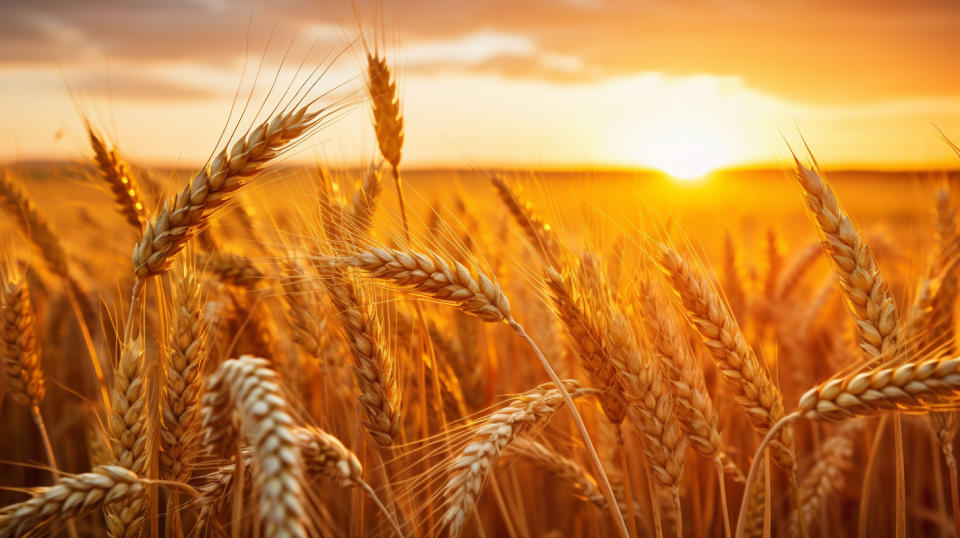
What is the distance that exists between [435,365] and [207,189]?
2.85 ft

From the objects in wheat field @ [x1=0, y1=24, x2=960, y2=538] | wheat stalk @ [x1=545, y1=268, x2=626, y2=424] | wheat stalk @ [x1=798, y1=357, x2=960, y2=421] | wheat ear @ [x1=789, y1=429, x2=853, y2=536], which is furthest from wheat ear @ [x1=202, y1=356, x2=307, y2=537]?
wheat ear @ [x1=789, y1=429, x2=853, y2=536]

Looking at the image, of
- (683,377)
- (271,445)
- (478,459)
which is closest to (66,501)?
(271,445)

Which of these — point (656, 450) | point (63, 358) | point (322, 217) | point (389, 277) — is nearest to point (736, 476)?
point (656, 450)

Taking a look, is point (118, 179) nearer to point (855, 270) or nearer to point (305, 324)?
point (305, 324)

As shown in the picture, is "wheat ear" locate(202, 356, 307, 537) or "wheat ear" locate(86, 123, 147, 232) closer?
"wheat ear" locate(202, 356, 307, 537)

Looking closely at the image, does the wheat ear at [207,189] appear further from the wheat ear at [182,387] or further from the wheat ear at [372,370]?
the wheat ear at [372,370]

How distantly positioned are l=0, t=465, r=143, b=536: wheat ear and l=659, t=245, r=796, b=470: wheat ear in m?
1.29

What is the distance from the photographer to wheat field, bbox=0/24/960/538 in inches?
50.4

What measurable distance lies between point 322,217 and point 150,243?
463 millimetres

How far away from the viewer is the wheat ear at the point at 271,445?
0.85 m

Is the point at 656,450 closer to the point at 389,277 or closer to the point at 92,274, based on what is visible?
the point at 389,277

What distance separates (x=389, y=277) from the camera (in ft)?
4.76

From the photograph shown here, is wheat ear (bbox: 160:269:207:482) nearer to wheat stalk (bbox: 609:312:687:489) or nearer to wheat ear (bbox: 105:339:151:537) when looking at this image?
wheat ear (bbox: 105:339:151:537)

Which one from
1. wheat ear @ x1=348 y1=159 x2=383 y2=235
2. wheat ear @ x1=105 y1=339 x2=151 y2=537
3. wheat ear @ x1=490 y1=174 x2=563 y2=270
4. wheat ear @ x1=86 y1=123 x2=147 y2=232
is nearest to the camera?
wheat ear @ x1=105 y1=339 x2=151 y2=537
